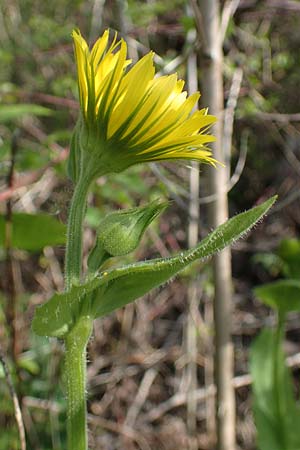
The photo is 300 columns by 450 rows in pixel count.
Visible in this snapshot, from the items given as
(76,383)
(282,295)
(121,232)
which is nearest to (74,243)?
(121,232)

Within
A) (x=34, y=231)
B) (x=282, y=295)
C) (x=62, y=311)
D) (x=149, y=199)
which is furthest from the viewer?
(x=149, y=199)

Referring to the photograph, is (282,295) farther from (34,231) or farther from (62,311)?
(62,311)

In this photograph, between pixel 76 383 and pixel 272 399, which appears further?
pixel 272 399

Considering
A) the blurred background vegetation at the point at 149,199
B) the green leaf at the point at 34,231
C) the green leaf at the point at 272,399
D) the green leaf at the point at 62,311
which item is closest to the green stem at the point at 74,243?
the green leaf at the point at 62,311

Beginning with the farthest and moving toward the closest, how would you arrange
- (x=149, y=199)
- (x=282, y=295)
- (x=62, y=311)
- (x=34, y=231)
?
(x=149, y=199) < (x=282, y=295) < (x=34, y=231) < (x=62, y=311)

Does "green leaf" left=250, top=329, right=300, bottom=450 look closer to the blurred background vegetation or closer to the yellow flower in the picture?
the blurred background vegetation

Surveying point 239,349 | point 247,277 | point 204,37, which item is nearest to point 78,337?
point 204,37

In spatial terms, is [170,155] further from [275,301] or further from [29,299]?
[29,299]

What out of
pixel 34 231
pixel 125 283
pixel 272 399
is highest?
pixel 34 231
